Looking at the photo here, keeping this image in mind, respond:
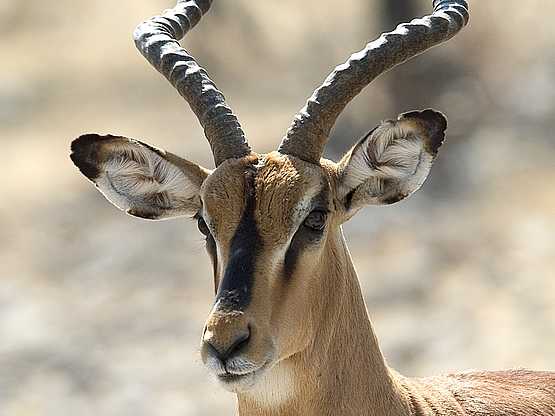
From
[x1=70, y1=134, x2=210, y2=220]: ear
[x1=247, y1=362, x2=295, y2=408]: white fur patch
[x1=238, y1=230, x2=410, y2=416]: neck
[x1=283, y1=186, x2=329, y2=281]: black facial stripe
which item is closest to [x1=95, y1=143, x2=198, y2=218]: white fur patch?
[x1=70, y1=134, x2=210, y2=220]: ear

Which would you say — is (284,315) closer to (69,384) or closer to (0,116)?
(69,384)

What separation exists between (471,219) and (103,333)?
473 cm

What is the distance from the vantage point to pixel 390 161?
19.9 feet

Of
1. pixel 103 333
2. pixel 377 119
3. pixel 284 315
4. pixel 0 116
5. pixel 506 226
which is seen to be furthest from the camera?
pixel 0 116

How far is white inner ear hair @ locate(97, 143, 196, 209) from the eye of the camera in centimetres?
620

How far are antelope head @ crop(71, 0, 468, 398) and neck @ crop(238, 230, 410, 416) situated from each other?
0.15ft

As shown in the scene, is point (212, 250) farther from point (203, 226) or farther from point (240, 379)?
point (240, 379)

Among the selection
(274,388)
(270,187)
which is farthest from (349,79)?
(274,388)

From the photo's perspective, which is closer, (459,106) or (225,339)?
(225,339)

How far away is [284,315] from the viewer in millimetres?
5492

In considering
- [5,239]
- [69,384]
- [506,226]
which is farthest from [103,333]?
[506,226]

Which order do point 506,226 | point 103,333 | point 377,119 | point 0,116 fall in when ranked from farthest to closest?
1. point 0,116
2. point 377,119
3. point 506,226
4. point 103,333

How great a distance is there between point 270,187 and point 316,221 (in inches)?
11.0

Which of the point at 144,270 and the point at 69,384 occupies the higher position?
the point at 144,270
